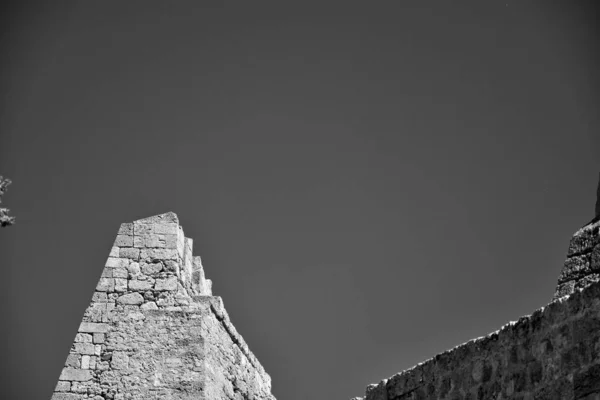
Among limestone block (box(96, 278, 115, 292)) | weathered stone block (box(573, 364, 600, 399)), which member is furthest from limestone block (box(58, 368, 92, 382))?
weathered stone block (box(573, 364, 600, 399))

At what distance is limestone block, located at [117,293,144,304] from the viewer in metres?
9.84

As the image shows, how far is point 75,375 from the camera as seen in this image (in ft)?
31.1

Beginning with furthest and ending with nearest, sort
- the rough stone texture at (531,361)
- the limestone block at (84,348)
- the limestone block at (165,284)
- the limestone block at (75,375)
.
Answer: the limestone block at (165,284) → the limestone block at (84,348) → the limestone block at (75,375) → the rough stone texture at (531,361)

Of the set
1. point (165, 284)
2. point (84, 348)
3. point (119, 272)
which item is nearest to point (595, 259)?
point (165, 284)

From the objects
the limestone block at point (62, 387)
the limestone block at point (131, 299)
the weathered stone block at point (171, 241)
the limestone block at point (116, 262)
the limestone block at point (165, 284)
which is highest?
the weathered stone block at point (171, 241)

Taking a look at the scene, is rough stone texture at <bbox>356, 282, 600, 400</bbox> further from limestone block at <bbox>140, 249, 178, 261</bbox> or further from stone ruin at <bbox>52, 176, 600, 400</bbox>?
limestone block at <bbox>140, 249, 178, 261</bbox>

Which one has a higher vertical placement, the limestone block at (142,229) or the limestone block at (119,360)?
the limestone block at (142,229)

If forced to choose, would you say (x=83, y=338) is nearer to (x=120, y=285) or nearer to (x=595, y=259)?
(x=120, y=285)

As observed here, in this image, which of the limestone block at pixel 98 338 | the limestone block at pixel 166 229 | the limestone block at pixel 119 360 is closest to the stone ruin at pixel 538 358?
the limestone block at pixel 119 360

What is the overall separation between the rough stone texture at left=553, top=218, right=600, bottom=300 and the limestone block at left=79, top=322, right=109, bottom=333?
4.56 m

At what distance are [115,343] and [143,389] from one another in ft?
1.83

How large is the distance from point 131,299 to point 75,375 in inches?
35.8

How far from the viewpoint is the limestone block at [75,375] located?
31.0 ft

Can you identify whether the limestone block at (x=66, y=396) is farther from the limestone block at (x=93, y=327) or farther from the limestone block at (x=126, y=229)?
the limestone block at (x=126, y=229)
